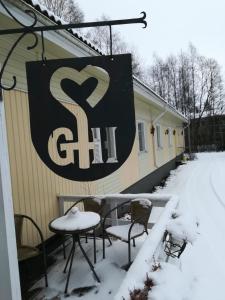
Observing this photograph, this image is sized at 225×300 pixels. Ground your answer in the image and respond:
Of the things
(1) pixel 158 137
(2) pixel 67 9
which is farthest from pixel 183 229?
(2) pixel 67 9

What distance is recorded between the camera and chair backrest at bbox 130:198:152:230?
3658 millimetres

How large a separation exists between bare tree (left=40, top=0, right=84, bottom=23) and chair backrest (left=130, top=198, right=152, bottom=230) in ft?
59.8

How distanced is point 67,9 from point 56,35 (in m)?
20.0

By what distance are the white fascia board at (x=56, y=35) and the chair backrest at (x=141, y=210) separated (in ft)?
6.78

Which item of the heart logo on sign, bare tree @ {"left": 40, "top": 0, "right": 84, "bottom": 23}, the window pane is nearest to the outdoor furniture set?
the heart logo on sign

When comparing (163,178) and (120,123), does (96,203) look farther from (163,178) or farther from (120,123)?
(163,178)

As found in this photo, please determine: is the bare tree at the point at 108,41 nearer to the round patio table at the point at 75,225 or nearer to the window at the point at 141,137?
the window at the point at 141,137

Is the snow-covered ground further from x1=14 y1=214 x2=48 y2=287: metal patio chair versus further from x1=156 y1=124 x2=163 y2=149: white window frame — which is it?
x1=156 y1=124 x2=163 y2=149: white window frame

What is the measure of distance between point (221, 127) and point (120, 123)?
115 ft

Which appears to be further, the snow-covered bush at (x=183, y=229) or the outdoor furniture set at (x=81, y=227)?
the outdoor furniture set at (x=81, y=227)

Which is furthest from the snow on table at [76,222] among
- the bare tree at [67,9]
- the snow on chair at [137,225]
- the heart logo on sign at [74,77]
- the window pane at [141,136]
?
the bare tree at [67,9]

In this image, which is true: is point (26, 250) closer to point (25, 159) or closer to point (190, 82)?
point (25, 159)

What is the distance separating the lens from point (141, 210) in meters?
3.79

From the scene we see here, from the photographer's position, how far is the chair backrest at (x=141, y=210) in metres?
3.66
